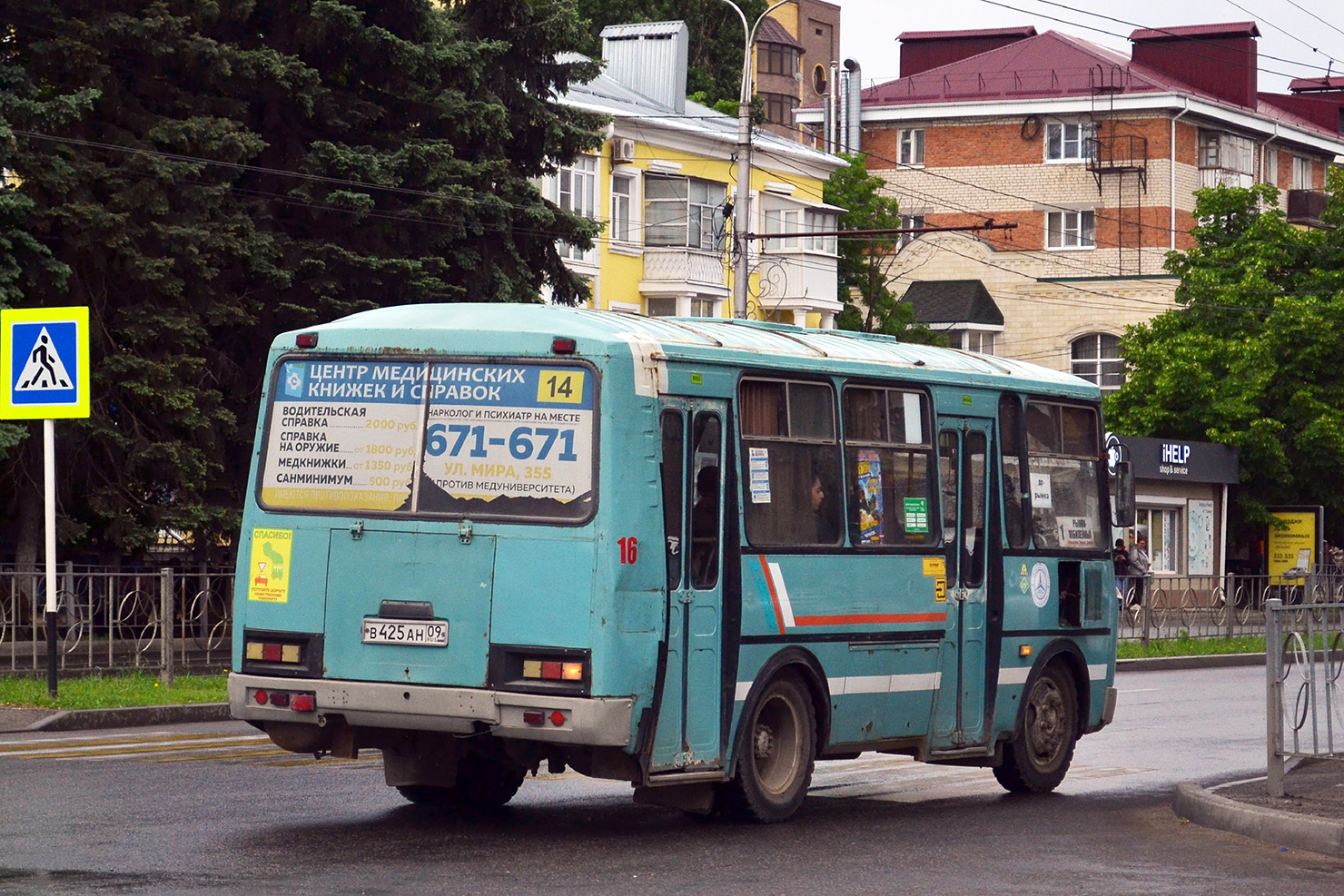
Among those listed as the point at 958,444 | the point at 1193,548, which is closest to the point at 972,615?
the point at 958,444

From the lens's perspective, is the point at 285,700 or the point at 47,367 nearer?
the point at 285,700

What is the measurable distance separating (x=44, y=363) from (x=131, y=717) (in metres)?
3.07

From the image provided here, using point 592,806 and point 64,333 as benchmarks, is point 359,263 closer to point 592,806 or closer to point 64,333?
point 64,333

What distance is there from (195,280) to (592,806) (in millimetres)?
16159

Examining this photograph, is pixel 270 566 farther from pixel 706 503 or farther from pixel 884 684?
pixel 884 684

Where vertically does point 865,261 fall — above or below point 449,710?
above

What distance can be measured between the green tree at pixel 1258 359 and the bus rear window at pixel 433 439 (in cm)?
4373

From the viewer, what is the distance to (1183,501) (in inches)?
1997

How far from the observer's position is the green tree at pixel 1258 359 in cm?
5331

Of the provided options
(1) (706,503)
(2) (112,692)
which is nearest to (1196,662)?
(2) (112,692)

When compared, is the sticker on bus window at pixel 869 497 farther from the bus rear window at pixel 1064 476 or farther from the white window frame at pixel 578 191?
the white window frame at pixel 578 191

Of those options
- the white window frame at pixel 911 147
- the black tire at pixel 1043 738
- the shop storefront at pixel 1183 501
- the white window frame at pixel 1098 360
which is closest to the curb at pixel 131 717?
the black tire at pixel 1043 738

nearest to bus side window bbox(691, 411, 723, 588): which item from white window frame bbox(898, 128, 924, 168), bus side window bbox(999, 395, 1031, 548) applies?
bus side window bbox(999, 395, 1031, 548)

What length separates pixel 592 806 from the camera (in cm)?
1252
